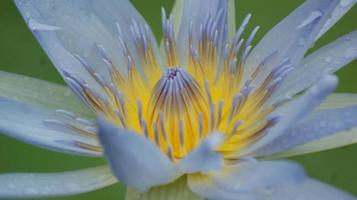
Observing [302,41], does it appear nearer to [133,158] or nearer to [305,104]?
[305,104]

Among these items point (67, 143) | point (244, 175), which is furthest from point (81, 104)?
point (244, 175)

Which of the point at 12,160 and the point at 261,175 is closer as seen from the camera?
the point at 261,175

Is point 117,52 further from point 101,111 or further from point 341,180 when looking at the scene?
point 341,180

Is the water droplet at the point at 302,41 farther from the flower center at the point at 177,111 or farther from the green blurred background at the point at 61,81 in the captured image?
the green blurred background at the point at 61,81

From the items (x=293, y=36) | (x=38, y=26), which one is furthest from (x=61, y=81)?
(x=293, y=36)

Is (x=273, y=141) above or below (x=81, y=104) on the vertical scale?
below

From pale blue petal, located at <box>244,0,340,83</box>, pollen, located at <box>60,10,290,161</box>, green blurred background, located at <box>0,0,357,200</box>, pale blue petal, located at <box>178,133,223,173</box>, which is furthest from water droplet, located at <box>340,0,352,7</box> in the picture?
pale blue petal, located at <box>178,133,223,173</box>
